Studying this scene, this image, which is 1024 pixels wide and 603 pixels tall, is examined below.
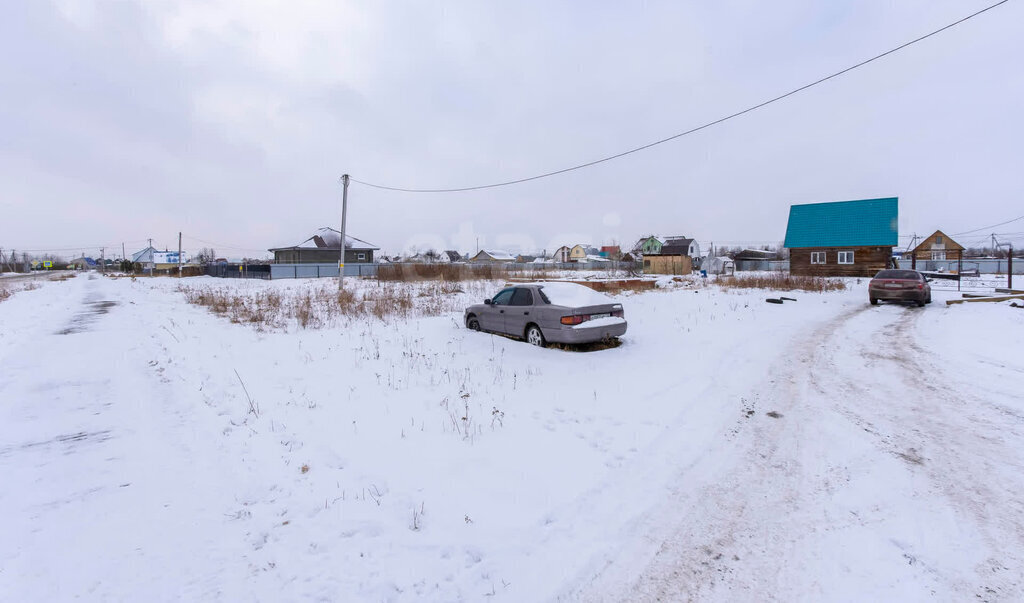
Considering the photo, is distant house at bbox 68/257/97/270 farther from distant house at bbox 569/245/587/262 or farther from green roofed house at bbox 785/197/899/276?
green roofed house at bbox 785/197/899/276

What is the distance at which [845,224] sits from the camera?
35000 millimetres

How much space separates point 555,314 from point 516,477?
474 cm

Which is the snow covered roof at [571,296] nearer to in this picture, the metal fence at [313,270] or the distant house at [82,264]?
the metal fence at [313,270]

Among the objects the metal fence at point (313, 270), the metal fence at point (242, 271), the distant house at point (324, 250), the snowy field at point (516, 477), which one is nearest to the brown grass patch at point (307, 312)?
the snowy field at point (516, 477)

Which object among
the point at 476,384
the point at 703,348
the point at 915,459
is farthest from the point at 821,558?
the point at 703,348

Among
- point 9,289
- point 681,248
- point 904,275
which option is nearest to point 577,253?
point 681,248

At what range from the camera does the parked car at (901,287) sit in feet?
49.7

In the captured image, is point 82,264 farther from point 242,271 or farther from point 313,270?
point 313,270

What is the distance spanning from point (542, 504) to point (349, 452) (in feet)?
7.18

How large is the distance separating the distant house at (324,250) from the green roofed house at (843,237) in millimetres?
46013

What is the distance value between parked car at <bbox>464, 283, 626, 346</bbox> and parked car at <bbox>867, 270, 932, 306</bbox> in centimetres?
1337

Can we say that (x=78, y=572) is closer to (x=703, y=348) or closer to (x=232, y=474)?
(x=232, y=474)

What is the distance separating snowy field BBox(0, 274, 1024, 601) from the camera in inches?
A: 105

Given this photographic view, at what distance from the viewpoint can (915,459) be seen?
400 centimetres
